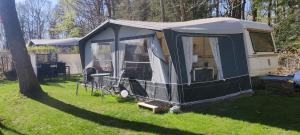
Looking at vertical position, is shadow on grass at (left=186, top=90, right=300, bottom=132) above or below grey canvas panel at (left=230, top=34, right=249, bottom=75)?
below

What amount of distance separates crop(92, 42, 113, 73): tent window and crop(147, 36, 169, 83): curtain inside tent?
228 cm

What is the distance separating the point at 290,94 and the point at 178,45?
3.59 m

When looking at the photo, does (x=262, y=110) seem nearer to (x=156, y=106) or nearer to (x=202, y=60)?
(x=156, y=106)

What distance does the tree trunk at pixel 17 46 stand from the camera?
961 centimetres

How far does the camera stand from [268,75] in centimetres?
1041

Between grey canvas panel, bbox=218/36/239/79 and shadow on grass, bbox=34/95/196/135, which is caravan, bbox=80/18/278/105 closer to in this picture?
grey canvas panel, bbox=218/36/239/79

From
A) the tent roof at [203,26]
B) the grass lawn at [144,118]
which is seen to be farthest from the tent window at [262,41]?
the grass lawn at [144,118]

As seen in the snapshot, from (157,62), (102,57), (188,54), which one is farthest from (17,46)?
(188,54)

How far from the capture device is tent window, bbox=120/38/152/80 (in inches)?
338

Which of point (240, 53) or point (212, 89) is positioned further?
point (240, 53)

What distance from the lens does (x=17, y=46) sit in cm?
967

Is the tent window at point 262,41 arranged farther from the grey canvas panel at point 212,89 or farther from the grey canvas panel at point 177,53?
the grey canvas panel at point 177,53

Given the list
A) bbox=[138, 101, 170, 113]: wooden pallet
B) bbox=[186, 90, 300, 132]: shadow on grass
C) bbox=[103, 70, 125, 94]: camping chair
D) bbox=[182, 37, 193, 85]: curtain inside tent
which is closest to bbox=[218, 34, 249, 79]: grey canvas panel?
bbox=[186, 90, 300, 132]: shadow on grass

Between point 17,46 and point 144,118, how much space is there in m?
4.86
